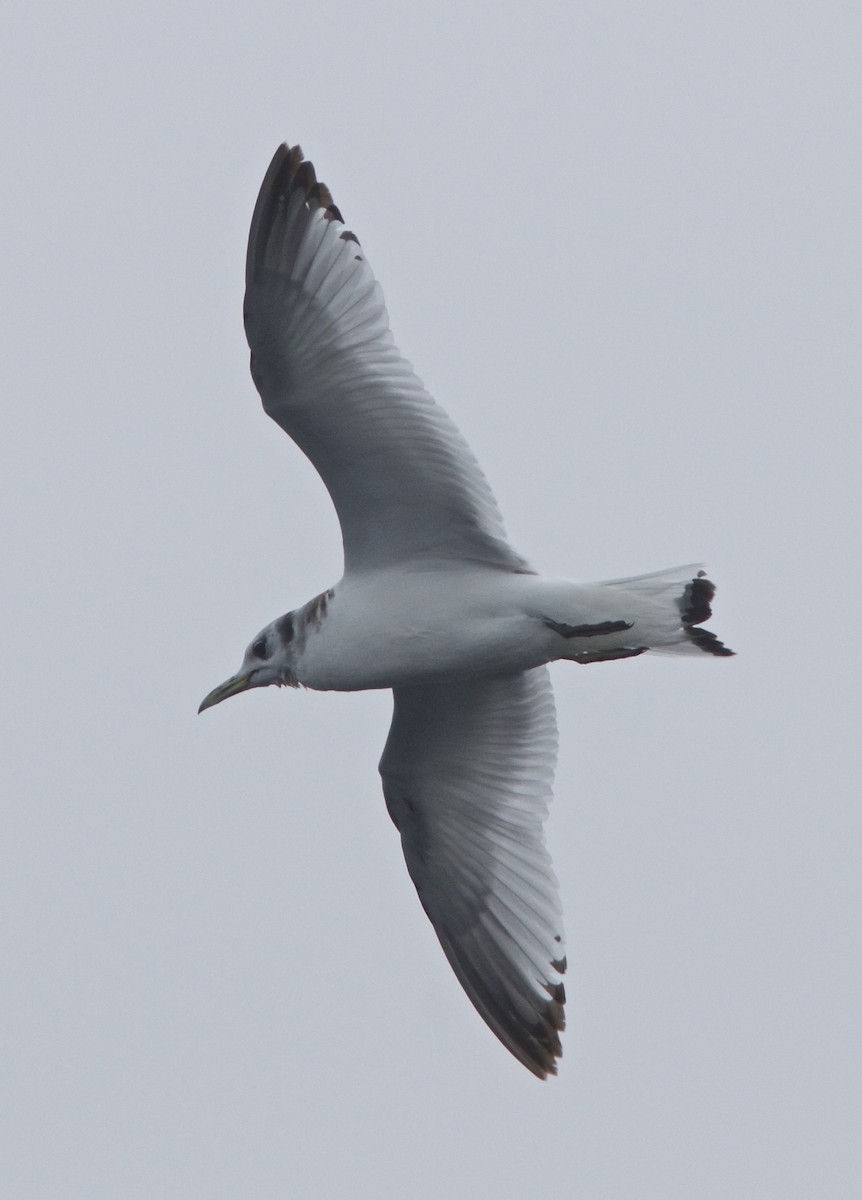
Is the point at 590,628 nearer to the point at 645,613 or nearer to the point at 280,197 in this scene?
the point at 645,613

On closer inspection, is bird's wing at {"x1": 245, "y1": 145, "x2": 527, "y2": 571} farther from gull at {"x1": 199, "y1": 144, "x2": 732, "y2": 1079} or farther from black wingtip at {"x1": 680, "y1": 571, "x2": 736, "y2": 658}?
black wingtip at {"x1": 680, "y1": 571, "x2": 736, "y2": 658}

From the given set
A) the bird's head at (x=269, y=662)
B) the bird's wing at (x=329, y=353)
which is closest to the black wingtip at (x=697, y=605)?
the bird's wing at (x=329, y=353)

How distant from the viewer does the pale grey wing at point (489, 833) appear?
30.1 feet

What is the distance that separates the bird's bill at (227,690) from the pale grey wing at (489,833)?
2.42 ft

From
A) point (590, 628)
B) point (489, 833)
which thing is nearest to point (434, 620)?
point (590, 628)

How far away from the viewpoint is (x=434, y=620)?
27.5ft

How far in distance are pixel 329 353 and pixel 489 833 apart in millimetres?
2731

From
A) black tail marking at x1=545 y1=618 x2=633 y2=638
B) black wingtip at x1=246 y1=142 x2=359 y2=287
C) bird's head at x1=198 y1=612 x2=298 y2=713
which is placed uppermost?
black wingtip at x1=246 y1=142 x2=359 y2=287

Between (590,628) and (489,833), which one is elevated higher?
(590,628)

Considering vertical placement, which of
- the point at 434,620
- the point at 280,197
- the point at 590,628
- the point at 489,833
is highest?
the point at 280,197

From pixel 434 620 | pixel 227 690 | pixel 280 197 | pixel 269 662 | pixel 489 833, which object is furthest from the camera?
pixel 489 833

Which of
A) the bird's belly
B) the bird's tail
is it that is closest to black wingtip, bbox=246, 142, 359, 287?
the bird's belly

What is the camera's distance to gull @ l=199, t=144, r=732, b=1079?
25.9ft

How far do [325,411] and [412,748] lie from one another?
2.08 m
